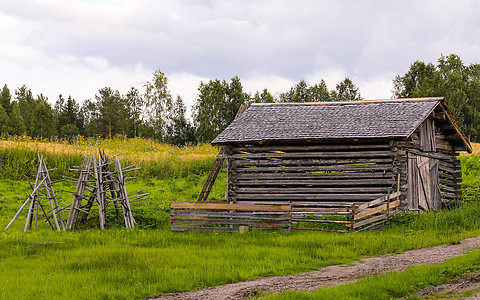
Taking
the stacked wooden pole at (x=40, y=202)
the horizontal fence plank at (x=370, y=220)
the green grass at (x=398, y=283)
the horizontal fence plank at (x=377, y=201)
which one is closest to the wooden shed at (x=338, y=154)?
the horizontal fence plank at (x=377, y=201)

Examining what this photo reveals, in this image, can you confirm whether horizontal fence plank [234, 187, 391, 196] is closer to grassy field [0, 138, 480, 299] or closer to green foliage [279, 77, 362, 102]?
grassy field [0, 138, 480, 299]

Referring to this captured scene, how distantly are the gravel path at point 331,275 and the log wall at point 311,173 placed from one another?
5728 mm

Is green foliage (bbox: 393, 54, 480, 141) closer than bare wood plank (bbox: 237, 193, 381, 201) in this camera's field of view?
No

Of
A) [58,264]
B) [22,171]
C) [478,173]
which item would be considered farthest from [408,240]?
[22,171]

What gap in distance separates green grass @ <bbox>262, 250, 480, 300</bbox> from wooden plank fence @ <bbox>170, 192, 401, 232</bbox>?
5415mm

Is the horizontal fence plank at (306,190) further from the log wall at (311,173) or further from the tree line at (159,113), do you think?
the tree line at (159,113)

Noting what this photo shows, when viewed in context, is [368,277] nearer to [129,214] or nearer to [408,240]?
[408,240]

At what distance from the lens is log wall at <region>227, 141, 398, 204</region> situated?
19.7 m

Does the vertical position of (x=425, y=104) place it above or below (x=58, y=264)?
above

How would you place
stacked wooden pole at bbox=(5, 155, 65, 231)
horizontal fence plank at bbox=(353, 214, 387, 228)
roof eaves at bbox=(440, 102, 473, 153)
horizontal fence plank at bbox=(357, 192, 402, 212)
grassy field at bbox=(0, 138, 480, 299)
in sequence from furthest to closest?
roof eaves at bbox=(440, 102, 473, 153) → stacked wooden pole at bbox=(5, 155, 65, 231) → horizontal fence plank at bbox=(357, 192, 402, 212) → horizontal fence plank at bbox=(353, 214, 387, 228) → grassy field at bbox=(0, 138, 480, 299)

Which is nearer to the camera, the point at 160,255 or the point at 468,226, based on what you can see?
the point at 160,255

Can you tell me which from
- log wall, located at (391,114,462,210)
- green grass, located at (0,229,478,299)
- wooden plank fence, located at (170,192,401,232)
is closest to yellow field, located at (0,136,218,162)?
wooden plank fence, located at (170,192,401,232)

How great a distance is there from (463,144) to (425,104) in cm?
467

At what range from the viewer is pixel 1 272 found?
11.6 m
